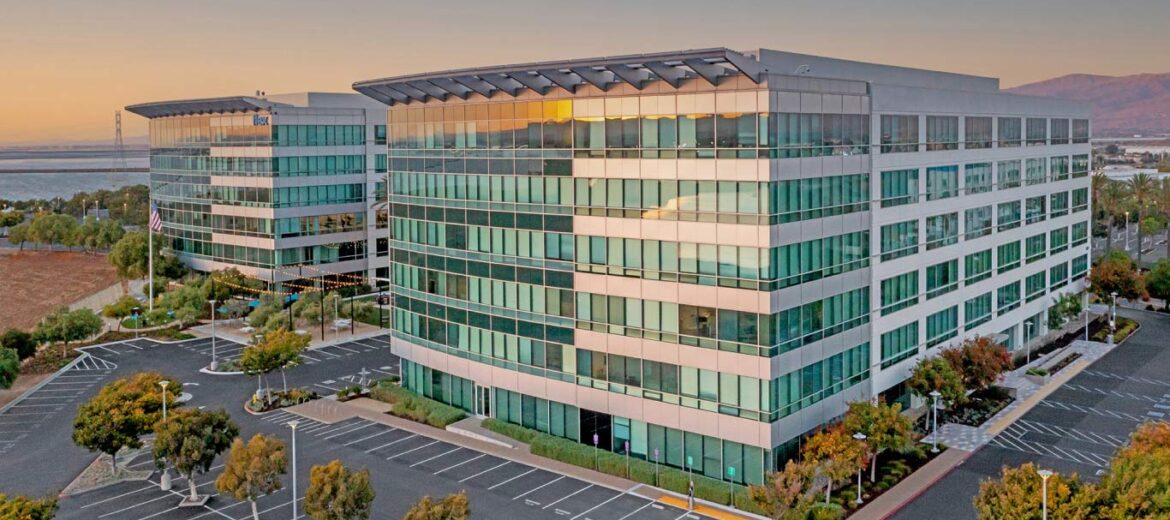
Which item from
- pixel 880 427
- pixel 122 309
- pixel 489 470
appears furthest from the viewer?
pixel 122 309

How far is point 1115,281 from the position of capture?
7862cm

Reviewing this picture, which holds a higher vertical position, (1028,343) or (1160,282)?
(1160,282)

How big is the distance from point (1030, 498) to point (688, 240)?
721 inches

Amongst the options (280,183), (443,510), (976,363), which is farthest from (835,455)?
(280,183)

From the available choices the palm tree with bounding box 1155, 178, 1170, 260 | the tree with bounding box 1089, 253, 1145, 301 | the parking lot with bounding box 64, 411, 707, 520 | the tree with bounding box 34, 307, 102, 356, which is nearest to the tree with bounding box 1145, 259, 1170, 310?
the tree with bounding box 1089, 253, 1145, 301

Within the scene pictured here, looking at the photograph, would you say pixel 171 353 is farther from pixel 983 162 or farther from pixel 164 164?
pixel 983 162

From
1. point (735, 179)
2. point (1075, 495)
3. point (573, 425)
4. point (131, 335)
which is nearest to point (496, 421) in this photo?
point (573, 425)

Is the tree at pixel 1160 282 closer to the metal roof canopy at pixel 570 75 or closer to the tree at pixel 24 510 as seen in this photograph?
the metal roof canopy at pixel 570 75

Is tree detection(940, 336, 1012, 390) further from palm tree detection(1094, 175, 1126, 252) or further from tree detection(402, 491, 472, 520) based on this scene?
palm tree detection(1094, 175, 1126, 252)

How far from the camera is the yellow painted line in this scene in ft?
133

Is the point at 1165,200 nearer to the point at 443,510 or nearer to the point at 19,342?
the point at 443,510

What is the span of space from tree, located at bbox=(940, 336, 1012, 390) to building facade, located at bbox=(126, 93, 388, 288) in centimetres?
6219

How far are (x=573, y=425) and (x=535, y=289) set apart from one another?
24.3ft

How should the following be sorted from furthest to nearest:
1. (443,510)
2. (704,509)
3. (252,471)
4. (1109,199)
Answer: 1. (1109,199)
2. (704,509)
3. (252,471)
4. (443,510)
